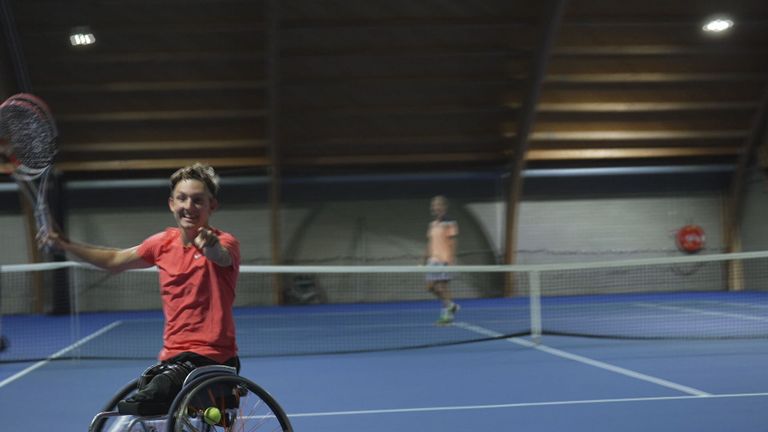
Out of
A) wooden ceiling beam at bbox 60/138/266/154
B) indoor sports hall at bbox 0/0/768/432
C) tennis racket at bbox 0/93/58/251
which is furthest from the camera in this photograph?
wooden ceiling beam at bbox 60/138/266/154

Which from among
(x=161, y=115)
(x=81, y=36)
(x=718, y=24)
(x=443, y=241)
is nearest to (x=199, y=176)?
(x=443, y=241)

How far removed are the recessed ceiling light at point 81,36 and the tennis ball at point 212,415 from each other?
381 inches

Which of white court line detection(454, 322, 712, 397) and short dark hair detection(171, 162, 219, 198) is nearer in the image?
short dark hair detection(171, 162, 219, 198)

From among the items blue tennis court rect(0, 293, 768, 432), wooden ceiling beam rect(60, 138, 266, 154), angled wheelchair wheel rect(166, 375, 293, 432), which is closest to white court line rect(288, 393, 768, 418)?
blue tennis court rect(0, 293, 768, 432)

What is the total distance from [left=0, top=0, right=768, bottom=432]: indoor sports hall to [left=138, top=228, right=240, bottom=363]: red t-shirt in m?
2.76

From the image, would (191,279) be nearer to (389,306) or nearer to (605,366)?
(605,366)

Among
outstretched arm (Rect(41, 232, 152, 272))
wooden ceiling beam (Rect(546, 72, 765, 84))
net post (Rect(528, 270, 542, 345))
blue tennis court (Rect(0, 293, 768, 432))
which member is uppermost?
wooden ceiling beam (Rect(546, 72, 765, 84))

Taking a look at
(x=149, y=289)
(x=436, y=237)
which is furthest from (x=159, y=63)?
(x=436, y=237)

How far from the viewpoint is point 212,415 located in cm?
250

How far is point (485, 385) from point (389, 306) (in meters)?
7.83

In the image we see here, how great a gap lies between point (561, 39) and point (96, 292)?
9.20 meters

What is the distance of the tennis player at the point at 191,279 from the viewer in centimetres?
265

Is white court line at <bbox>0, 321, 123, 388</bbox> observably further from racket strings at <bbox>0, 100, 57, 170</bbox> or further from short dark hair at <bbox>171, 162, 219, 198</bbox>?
short dark hair at <bbox>171, 162, 219, 198</bbox>

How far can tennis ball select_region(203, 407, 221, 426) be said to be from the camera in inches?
98.3
